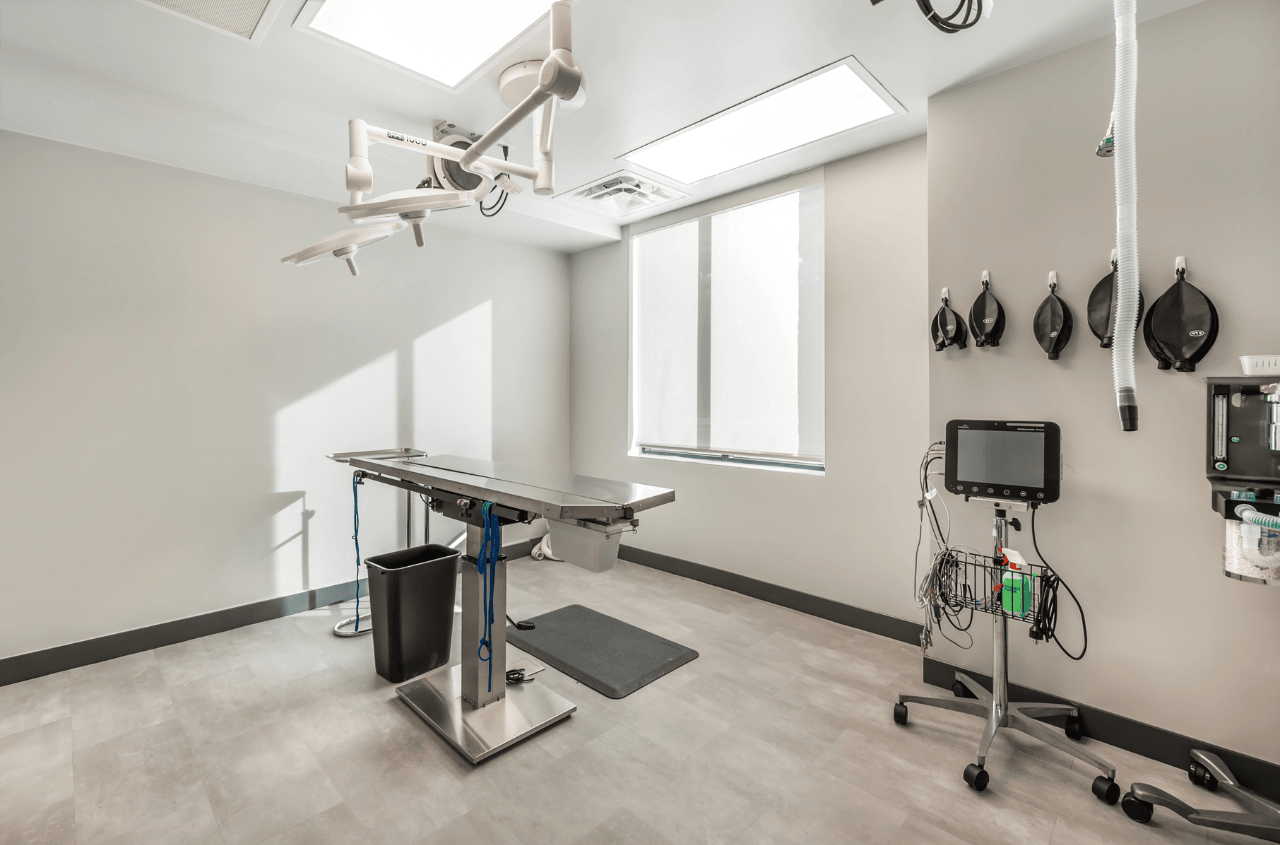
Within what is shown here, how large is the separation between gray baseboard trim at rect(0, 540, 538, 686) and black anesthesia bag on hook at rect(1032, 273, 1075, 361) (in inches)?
95.1

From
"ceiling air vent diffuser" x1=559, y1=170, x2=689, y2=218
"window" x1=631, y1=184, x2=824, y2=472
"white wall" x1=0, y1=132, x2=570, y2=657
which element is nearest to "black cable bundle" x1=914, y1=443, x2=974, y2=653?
"window" x1=631, y1=184, x2=824, y2=472

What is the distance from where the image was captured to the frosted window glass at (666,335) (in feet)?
13.9

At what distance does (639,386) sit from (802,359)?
1510mm

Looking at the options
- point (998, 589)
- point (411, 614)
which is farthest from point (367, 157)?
point (998, 589)

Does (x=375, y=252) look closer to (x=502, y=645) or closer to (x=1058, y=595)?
(x=502, y=645)

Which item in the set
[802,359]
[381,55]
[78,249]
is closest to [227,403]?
[78,249]

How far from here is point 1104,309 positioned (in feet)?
6.90

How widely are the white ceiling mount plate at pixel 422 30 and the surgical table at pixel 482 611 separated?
1715mm

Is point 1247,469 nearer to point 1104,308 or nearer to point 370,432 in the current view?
point 1104,308

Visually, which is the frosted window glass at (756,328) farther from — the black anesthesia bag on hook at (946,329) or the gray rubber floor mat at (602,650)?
the gray rubber floor mat at (602,650)

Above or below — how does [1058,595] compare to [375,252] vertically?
below

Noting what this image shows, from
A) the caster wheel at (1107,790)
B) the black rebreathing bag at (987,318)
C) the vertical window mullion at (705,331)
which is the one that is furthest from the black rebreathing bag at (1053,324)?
the vertical window mullion at (705,331)

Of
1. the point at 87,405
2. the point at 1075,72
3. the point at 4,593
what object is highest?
the point at 1075,72

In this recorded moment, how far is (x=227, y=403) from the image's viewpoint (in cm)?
323
